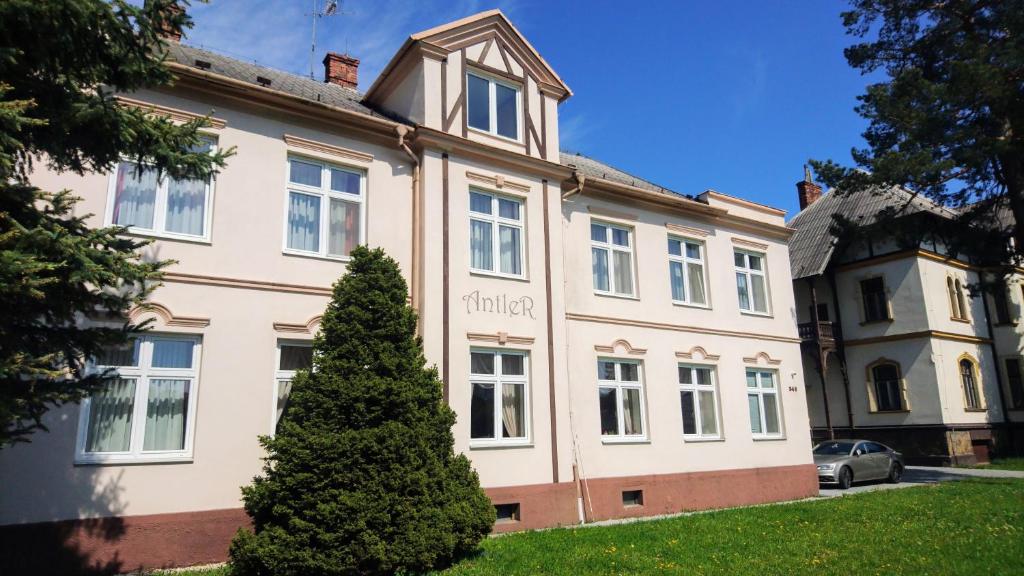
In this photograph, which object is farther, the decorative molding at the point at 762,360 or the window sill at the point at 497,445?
the decorative molding at the point at 762,360

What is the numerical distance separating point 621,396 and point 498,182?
542 cm

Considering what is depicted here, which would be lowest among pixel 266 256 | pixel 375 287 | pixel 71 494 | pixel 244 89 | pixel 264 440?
pixel 71 494

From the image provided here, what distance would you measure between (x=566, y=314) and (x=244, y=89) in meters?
7.43

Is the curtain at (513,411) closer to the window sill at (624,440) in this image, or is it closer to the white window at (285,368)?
the window sill at (624,440)

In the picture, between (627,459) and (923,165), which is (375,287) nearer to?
(627,459)

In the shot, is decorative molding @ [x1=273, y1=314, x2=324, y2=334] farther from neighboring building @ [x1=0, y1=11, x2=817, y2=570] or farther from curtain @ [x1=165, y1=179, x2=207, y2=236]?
curtain @ [x1=165, y1=179, x2=207, y2=236]

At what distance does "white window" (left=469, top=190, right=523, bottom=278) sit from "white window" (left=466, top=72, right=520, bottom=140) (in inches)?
59.1

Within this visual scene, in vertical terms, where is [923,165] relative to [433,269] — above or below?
above

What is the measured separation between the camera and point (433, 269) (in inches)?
486

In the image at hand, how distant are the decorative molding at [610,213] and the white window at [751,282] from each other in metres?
3.93

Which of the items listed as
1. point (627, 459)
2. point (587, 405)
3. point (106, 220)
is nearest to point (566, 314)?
point (587, 405)

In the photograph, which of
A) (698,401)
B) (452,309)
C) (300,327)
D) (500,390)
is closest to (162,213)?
(300,327)

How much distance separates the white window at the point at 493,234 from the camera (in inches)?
525

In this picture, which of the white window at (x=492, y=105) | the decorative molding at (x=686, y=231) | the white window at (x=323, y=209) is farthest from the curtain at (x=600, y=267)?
the white window at (x=323, y=209)
